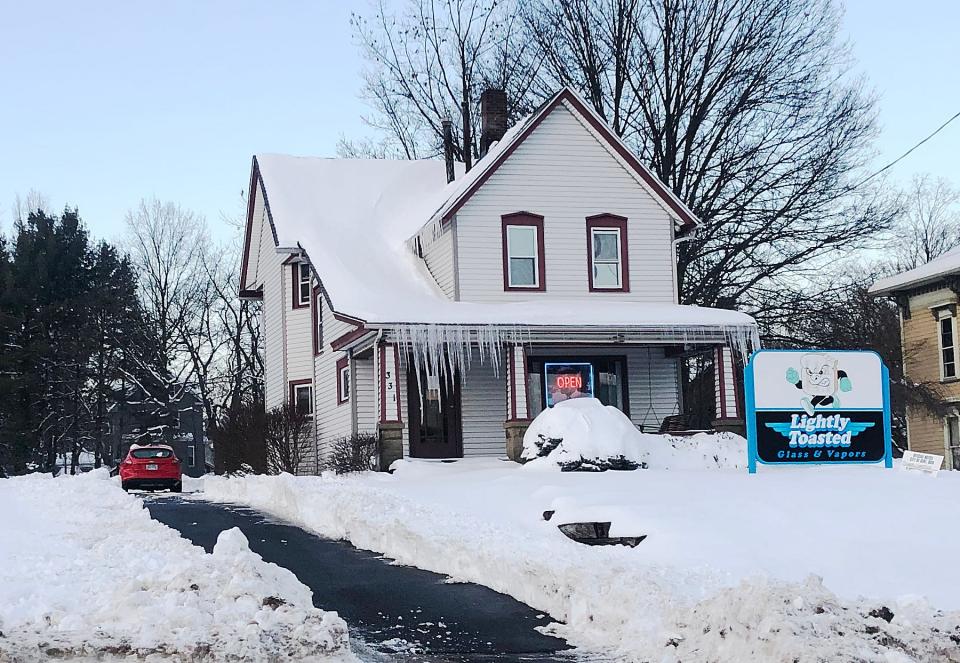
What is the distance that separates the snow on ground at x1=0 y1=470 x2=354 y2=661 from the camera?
7660mm

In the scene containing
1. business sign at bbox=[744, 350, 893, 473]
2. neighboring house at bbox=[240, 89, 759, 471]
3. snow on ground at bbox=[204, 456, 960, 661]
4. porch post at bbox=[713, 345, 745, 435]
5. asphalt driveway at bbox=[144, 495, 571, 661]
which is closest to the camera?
snow on ground at bbox=[204, 456, 960, 661]

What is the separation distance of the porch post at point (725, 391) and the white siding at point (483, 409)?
4.88 meters

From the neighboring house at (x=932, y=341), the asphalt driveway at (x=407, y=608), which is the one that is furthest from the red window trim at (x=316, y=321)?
the neighboring house at (x=932, y=341)

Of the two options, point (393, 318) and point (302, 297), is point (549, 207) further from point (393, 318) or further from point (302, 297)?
point (302, 297)

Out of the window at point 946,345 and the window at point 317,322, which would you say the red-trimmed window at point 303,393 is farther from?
the window at point 946,345

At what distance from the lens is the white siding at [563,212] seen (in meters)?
27.5

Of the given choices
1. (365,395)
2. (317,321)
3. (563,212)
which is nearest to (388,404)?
(365,395)

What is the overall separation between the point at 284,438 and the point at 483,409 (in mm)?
4767

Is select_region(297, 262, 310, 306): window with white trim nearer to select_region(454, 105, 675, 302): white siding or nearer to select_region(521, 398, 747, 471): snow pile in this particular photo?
select_region(454, 105, 675, 302): white siding

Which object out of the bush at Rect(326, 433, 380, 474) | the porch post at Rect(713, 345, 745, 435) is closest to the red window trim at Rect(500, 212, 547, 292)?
the porch post at Rect(713, 345, 745, 435)

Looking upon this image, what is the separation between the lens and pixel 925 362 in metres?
33.4

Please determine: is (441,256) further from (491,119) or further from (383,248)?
(491,119)

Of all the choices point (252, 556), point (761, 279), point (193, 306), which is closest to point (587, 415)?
point (252, 556)

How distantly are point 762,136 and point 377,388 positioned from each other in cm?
1690
